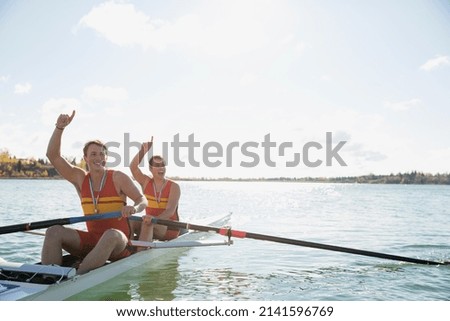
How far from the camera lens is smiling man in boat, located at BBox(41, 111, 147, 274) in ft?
16.8

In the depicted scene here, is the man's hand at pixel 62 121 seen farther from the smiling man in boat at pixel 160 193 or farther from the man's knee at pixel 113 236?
the smiling man in boat at pixel 160 193

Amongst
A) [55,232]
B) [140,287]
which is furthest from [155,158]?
[55,232]

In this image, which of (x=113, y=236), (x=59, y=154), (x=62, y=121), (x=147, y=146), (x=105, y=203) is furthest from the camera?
(x=147, y=146)

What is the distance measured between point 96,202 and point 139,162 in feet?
7.90

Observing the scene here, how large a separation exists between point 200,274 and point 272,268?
1230mm

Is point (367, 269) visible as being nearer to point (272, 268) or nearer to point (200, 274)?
point (272, 268)

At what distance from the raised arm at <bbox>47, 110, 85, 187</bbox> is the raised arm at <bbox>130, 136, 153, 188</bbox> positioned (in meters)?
2.06

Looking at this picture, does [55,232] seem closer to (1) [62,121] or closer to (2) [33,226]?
(2) [33,226]

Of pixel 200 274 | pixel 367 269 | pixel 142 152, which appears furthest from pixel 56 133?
pixel 367 269

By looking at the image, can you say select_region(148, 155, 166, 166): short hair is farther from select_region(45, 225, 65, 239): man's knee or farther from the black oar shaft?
select_region(45, 225, 65, 239): man's knee

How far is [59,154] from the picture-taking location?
5371mm

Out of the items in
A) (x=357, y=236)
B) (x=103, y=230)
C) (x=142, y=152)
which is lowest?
(x=357, y=236)

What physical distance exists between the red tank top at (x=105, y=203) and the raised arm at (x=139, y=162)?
212 cm
